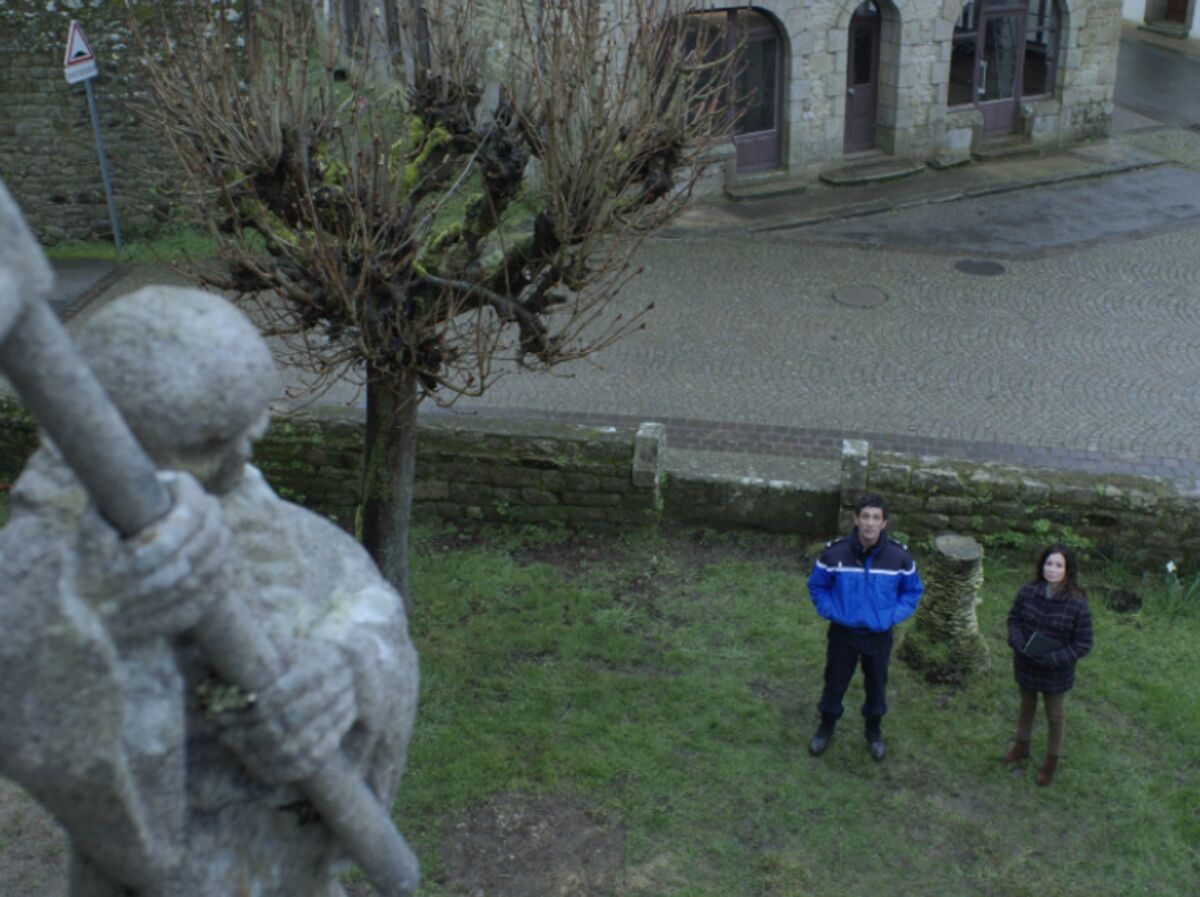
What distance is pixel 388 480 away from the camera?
8211 millimetres

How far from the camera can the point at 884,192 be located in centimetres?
1894

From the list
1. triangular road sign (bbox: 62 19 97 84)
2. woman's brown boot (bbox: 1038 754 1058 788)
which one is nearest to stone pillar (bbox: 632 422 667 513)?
woman's brown boot (bbox: 1038 754 1058 788)

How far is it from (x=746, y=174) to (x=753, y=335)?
19.1ft

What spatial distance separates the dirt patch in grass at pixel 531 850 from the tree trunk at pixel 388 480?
1.85 metres

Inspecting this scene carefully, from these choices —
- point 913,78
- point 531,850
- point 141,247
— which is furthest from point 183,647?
point 913,78

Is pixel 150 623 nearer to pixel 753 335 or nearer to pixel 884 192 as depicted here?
pixel 753 335

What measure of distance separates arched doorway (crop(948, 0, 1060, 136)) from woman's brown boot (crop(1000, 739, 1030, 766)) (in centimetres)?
1490

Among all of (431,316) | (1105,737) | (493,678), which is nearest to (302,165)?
(431,316)

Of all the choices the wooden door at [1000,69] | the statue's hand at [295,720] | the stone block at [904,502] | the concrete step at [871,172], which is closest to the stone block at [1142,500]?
the stone block at [904,502]

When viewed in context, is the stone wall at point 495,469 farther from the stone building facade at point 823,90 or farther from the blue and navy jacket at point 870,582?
the stone building facade at point 823,90

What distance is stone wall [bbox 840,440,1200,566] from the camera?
8906 millimetres

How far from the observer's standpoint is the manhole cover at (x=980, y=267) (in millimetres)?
15859

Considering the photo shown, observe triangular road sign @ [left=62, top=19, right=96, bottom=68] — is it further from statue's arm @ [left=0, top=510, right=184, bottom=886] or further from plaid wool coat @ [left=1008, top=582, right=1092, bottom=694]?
statue's arm @ [left=0, top=510, right=184, bottom=886]

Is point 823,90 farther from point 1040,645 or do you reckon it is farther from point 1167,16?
point 1167,16
